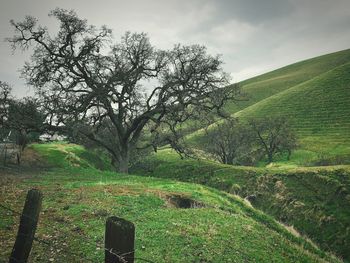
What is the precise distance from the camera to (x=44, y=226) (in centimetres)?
1447

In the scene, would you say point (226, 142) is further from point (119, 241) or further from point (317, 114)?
point (119, 241)

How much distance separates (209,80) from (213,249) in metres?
28.7

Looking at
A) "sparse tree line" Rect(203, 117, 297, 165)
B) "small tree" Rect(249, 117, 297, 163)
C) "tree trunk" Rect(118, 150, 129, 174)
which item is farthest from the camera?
"small tree" Rect(249, 117, 297, 163)

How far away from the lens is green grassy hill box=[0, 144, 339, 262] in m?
12.9

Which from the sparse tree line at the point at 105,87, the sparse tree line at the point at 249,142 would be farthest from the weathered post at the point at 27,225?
the sparse tree line at the point at 249,142

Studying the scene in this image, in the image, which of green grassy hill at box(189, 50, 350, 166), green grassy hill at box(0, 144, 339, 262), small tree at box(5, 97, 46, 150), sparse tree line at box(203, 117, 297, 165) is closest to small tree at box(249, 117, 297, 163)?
sparse tree line at box(203, 117, 297, 165)

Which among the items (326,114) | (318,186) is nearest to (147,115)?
(318,186)

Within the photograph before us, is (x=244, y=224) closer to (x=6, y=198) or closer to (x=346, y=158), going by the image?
(x=6, y=198)

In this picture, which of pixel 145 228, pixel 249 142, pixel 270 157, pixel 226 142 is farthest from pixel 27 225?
pixel 249 142

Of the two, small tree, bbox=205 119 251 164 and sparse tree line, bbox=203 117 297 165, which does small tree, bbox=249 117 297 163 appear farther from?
small tree, bbox=205 119 251 164

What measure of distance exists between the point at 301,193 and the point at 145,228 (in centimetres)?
3166

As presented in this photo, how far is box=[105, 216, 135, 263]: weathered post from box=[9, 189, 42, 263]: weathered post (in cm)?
300

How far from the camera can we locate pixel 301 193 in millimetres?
42219

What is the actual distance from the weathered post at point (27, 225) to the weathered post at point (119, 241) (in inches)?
118
